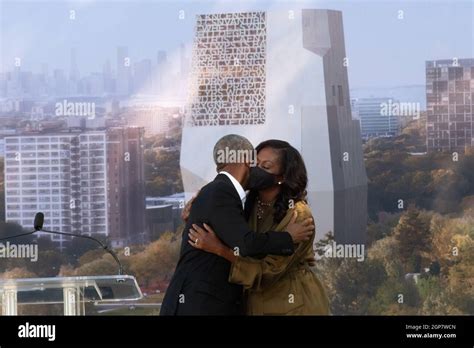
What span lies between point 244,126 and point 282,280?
800 mm

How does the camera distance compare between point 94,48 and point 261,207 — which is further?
point 94,48

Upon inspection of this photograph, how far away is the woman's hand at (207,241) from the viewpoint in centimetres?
422

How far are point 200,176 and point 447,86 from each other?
45.4 inches

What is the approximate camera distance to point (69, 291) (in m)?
4.71

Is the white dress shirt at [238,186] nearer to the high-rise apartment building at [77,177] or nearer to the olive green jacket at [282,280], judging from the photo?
the olive green jacket at [282,280]

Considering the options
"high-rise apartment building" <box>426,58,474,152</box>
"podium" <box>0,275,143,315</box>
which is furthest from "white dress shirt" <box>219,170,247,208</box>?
"high-rise apartment building" <box>426,58,474,152</box>

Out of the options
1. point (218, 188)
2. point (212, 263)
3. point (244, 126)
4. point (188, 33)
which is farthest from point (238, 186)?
point (188, 33)

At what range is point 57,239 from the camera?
4.69m

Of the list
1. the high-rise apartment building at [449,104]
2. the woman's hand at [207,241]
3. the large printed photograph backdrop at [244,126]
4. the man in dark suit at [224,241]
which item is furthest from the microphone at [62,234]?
the high-rise apartment building at [449,104]

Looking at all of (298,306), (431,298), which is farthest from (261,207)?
(431,298)

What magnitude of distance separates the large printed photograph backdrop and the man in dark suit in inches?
16.0

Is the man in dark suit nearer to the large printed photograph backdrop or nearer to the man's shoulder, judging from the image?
the man's shoulder
